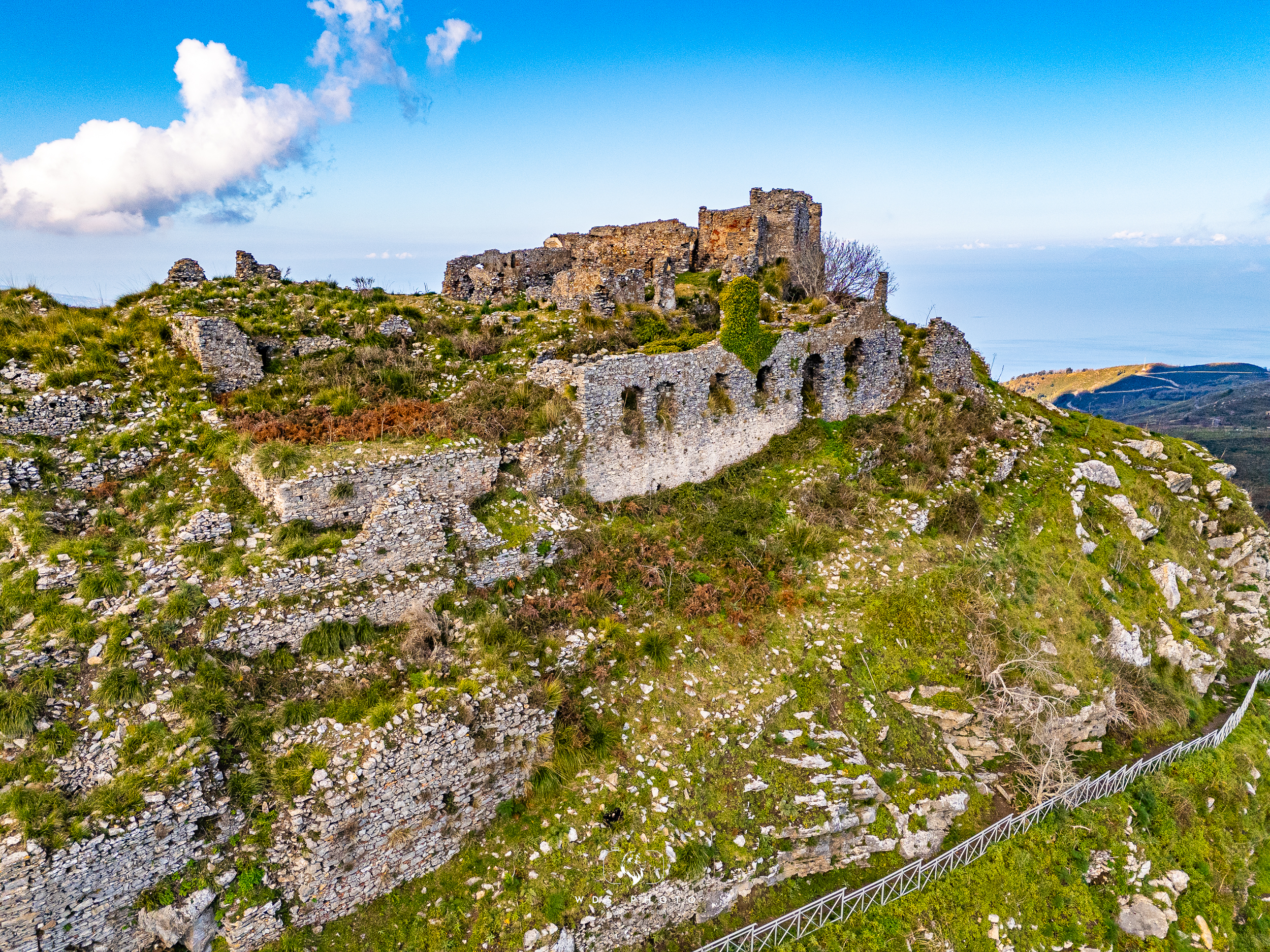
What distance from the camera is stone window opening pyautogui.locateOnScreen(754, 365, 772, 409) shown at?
1870 centimetres

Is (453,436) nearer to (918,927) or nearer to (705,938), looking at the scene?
(705,938)

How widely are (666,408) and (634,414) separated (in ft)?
3.67

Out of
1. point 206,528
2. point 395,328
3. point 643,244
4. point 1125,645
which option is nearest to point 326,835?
point 206,528

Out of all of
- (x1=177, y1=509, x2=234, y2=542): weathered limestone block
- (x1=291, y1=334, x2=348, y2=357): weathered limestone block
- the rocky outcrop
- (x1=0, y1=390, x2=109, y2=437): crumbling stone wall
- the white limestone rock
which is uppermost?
the rocky outcrop

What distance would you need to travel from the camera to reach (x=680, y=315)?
20.1m

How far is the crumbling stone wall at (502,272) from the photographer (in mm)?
23438

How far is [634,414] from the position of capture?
16.1 m

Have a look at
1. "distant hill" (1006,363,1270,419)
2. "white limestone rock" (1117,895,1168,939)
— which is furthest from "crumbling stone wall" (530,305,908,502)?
"distant hill" (1006,363,1270,419)

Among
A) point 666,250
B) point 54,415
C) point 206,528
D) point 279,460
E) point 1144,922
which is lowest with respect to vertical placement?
point 1144,922

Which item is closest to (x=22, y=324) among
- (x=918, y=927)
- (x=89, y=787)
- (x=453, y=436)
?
(x=453, y=436)

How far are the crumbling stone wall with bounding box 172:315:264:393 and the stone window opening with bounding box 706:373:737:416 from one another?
12.0 m

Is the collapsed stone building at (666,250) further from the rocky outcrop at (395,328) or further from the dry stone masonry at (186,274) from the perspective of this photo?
the dry stone masonry at (186,274)

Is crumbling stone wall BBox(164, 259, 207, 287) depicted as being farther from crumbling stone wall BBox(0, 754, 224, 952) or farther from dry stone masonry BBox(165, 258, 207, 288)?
crumbling stone wall BBox(0, 754, 224, 952)

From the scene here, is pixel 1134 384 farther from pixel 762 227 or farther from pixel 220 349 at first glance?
pixel 220 349
